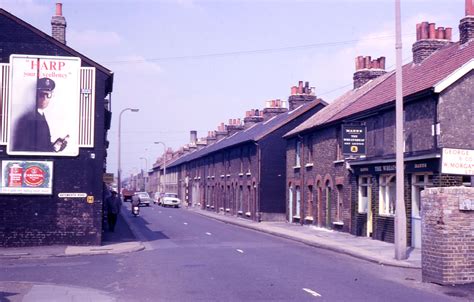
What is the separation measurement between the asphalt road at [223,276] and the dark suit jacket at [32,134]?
522 centimetres

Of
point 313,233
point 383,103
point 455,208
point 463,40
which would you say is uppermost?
point 463,40

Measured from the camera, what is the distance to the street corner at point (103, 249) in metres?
20.5

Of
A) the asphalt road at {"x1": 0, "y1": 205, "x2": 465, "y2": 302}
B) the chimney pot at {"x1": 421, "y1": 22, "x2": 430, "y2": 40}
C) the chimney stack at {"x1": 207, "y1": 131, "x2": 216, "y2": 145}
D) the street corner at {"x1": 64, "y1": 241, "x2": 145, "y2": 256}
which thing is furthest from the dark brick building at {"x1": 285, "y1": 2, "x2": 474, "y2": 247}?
the chimney stack at {"x1": 207, "y1": 131, "x2": 216, "y2": 145}

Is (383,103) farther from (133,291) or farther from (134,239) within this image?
(133,291)

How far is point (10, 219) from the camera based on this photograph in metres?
22.2

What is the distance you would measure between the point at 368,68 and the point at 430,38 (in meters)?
8.02

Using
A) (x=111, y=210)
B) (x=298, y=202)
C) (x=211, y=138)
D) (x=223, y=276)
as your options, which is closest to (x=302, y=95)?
(x=298, y=202)

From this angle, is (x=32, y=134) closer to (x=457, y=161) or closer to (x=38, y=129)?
(x=38, y=129)

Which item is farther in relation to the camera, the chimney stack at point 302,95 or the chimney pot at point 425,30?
the chimney stack at point 302,95

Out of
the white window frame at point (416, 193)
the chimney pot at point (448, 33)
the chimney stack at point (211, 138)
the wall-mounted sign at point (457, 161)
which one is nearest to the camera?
the wall-mounted sign at point (457, 161)

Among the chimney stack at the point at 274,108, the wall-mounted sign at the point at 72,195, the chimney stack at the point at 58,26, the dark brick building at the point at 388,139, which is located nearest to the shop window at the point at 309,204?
the dark brick building at the point at 388,139

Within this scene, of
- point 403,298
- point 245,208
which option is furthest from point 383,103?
point 245,208

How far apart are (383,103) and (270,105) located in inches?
1162

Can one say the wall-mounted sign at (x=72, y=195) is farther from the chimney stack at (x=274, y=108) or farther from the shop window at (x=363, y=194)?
the chimney stack at (x=274, y=108)
